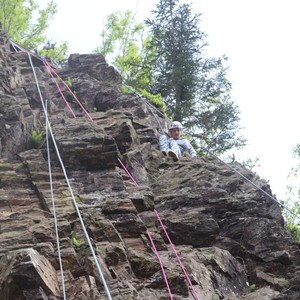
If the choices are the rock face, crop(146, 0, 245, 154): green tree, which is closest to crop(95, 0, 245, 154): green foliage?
crop(146, 0, 245, 154): green tree

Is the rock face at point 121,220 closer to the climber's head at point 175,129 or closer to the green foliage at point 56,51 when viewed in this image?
the climber's head at point 175,129

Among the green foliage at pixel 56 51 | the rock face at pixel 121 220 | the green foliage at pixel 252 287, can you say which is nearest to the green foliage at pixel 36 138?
the rock face at pixel 121 220

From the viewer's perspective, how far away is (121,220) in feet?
23.6

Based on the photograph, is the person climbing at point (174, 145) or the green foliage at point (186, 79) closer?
the person climbing at point (174, 145)

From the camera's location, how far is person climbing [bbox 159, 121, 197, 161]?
37.4ft

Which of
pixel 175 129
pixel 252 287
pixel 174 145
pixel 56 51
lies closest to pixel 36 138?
pixel 174 145

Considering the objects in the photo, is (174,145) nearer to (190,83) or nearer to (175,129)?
(175,129)

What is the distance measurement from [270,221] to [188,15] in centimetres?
1368

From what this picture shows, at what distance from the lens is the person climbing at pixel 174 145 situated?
11391 millimetres

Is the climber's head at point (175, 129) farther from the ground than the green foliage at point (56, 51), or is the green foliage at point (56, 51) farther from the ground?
the green foliage at point (56, 51)

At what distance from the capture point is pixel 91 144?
8.64 metres

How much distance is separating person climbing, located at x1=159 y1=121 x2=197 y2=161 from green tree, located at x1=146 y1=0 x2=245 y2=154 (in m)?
5.30

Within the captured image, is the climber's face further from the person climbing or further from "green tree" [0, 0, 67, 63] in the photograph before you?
"green tree" [0, 0, 67, 63]

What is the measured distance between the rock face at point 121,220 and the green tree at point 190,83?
695cm
